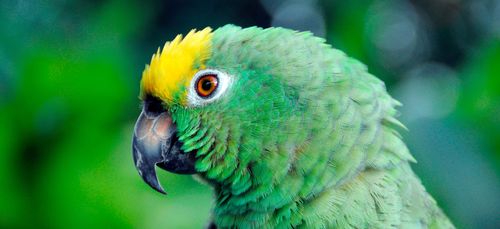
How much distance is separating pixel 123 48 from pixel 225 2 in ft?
1.96

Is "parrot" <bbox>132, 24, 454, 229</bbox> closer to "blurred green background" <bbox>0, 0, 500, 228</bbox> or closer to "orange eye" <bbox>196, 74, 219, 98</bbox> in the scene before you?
"orange eye" <bbox>196, 74, 219, 98</bbox>

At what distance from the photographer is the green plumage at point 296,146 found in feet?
3.40

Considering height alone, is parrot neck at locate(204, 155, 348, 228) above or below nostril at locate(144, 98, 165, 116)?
below

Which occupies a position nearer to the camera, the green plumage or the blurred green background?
the green plumage

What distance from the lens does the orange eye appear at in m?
1.07

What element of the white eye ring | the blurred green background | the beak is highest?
the white eye ring

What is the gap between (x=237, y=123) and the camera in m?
1.06

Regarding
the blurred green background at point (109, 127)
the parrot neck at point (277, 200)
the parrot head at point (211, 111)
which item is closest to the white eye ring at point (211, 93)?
the parrot head at point (211, 111)

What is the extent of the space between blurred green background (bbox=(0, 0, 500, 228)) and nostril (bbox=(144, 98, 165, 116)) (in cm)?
69

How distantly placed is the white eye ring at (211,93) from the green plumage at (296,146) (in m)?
0.01

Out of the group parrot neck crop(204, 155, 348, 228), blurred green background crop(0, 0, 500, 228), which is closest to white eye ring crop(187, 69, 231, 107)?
parrot neck crop(204, 155, 348, 228)

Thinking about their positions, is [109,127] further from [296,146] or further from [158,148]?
[296,146]

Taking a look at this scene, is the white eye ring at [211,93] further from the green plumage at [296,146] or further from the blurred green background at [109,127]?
the blurred green background at [109,127]

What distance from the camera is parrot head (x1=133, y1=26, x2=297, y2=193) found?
1.06 metres
